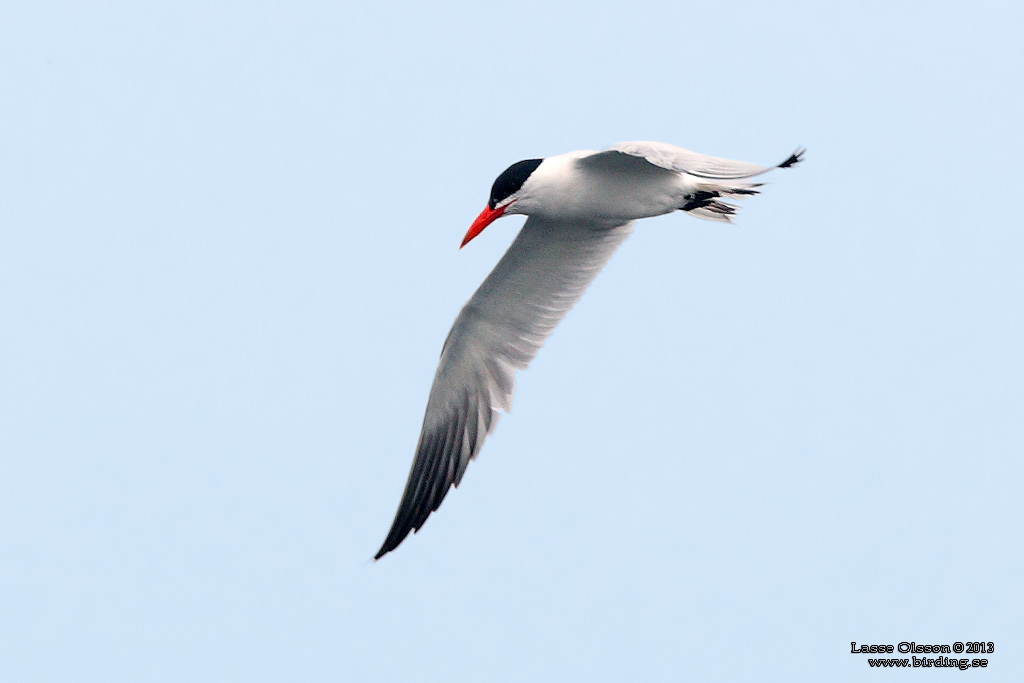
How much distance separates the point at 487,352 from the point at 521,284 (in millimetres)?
664

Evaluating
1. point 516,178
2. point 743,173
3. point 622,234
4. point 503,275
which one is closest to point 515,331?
point 503,275

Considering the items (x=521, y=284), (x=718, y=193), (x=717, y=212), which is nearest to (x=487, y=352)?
(x=521, y=284)

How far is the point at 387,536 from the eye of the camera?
930 cm

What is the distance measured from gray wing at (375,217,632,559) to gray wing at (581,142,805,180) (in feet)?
7.16

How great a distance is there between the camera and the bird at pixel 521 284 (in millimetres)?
8023

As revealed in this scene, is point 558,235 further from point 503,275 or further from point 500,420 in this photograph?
point 500,420

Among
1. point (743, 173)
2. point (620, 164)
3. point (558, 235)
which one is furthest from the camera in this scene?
point (558, 235)

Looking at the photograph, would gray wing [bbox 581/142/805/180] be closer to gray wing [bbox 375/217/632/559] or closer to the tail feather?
the tail feather

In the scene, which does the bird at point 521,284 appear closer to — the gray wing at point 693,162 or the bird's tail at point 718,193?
the bird's tail at point 718,193

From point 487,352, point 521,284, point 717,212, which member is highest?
point 717,212

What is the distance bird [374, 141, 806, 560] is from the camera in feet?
26.3

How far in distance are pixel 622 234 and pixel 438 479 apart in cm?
248

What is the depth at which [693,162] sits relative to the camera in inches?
268

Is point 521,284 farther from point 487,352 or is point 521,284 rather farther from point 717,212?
point 717,212
